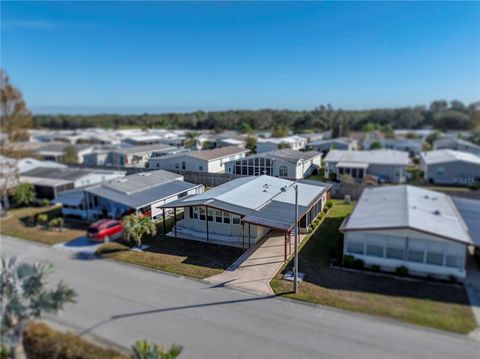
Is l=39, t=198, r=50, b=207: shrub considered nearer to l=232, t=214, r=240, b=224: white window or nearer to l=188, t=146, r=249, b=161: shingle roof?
l=188, t=146, r=249, b=161: shingle roof

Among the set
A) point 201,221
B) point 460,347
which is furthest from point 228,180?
point 460,347

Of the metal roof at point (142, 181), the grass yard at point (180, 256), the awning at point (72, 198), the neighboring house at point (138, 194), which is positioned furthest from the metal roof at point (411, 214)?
the awning at point (72, 198)

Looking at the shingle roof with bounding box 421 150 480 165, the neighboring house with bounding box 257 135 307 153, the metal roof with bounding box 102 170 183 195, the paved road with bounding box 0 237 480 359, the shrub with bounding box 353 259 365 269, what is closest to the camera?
the paved road with bounding box 0 237 480 359

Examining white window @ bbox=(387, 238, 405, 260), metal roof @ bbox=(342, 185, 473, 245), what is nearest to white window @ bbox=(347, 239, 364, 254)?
metal roof @ bbox=(342, 185, 473, 245)

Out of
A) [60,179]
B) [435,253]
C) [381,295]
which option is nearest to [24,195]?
[60,179]

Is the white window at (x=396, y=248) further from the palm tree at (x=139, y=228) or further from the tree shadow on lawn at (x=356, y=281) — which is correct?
the palm tree at (x=139, y=228)

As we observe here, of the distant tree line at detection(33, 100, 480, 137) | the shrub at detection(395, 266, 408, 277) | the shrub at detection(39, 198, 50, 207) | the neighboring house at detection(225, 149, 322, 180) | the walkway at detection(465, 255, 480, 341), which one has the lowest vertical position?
the shrub at detection(39, 198, 50, 207)
